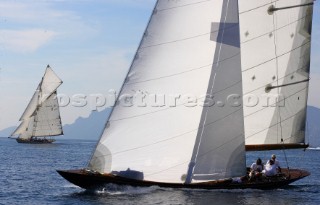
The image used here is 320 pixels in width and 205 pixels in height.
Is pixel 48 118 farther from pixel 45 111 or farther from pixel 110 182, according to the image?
pixel 110 182

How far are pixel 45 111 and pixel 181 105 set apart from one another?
345 feet

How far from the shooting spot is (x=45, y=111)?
131875 mm

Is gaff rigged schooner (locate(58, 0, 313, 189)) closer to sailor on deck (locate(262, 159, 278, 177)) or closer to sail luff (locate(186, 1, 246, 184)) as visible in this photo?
sail luff (locate(186, 1, 246, 184))

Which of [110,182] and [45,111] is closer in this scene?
[110,182]

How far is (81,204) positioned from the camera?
93.9ft

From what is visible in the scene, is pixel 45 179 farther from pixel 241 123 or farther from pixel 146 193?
pixel 241 123

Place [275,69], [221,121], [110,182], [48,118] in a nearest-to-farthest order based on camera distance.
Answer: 1. [110,182]
2. [221,121]
3. [275,69]
4. [48,118]

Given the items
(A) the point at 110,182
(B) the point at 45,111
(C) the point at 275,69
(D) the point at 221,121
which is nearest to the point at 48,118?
(B) the point at 45,111

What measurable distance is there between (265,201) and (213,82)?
23.7 ft

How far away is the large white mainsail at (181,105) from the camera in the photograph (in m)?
29.8

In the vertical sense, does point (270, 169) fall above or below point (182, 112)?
below

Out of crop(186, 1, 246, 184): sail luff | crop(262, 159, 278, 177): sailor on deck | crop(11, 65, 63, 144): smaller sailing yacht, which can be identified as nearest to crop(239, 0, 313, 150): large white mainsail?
crop(262, 159, 278, 177): sailor on deck

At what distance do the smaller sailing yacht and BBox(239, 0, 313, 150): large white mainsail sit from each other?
330 feet

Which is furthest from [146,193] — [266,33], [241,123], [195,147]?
[266,33]
